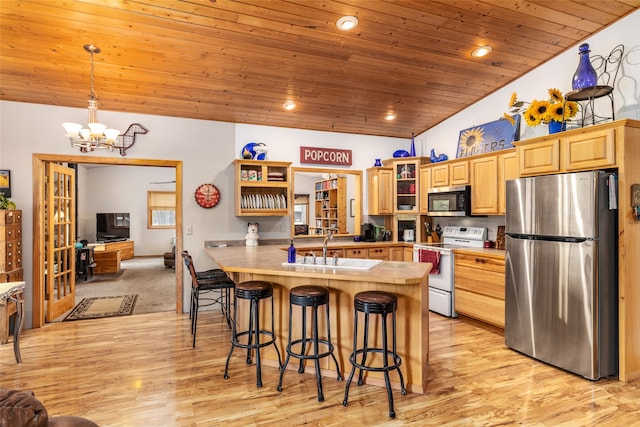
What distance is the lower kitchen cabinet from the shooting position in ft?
12.7

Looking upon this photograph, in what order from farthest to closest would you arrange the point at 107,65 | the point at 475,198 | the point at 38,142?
the point at 475,198 < the point at 38,142 < the point at 107,65

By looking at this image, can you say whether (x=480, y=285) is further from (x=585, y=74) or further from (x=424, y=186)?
(x=585, y=74)

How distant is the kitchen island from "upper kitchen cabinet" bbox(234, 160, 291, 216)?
5.47ft

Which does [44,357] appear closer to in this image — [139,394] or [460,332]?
[139,394]

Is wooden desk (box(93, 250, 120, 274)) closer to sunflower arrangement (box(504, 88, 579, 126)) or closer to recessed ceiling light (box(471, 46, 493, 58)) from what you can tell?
recessed ceiling light (box(471, 46, 493, 58))

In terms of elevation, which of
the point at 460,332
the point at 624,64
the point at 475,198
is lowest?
the point at 460,332

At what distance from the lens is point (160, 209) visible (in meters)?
11.1

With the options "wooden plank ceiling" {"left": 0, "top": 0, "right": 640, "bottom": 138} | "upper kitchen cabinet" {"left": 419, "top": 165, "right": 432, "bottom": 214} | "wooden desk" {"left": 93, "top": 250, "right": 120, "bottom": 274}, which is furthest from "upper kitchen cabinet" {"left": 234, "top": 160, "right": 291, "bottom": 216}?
"wooden desk" {"left": 93, "top": 250, "right": 120, "bottom": 274}

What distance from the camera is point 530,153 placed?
3375 mm

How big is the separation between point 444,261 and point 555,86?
7.65 feet

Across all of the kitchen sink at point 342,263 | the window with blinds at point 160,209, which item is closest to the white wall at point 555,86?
the kitchen sink at point 342,263

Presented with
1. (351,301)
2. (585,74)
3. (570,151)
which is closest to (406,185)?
(570,151)

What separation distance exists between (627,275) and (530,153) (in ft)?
4.18

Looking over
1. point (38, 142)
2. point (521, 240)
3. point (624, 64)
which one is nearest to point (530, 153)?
point (521, 240)
